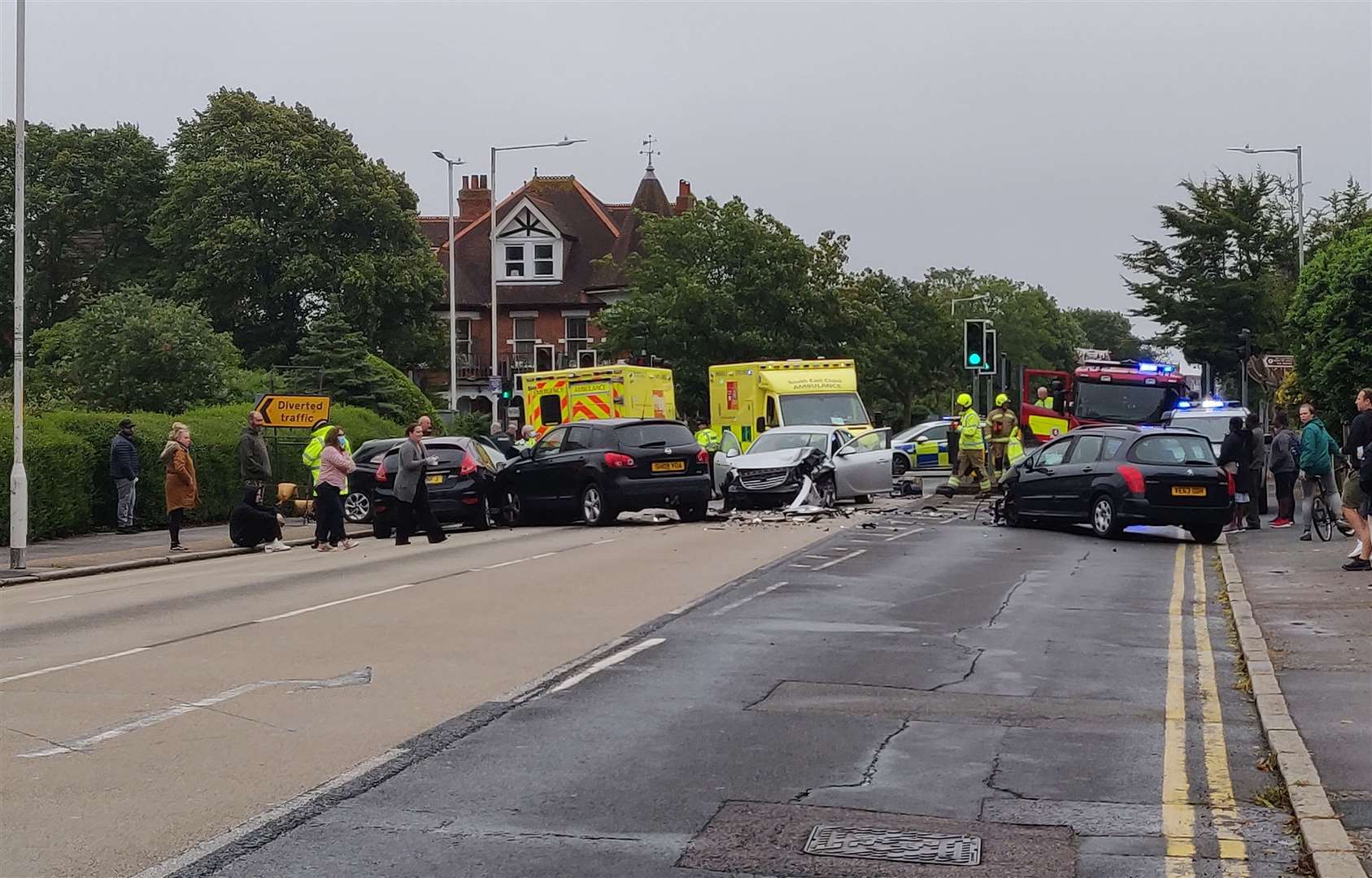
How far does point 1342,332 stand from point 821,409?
37.8 feet

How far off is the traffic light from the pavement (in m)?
7.55

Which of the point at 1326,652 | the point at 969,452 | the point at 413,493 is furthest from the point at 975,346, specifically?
the point at 1326,652

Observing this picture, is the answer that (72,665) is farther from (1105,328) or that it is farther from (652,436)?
(1105,328)

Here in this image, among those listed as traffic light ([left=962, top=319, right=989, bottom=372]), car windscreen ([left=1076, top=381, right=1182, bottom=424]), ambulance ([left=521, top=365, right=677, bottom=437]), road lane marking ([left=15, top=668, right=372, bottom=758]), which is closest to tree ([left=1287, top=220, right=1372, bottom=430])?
traffic light ([left=962, top=319, right=989, bottom=372])

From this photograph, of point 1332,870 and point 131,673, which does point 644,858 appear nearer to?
point 1332,870

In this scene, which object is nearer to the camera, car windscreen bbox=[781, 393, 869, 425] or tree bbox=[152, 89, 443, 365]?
car windscreen bbox=[781, 393, 869, 425]

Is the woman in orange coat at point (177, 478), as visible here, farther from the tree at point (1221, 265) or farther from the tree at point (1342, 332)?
the tree at point (1221, 265)

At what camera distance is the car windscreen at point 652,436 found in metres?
25.7

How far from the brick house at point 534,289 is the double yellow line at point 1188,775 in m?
55.1

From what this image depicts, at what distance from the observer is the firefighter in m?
30.5

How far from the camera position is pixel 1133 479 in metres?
21.4

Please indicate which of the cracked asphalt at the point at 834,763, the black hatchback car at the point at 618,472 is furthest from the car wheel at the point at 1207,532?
the cracked asphalt at the point at 834,763

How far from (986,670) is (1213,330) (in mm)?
47623

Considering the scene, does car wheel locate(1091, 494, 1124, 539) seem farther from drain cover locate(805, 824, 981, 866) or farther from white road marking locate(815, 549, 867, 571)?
drain cover locate(805, 824, 981, 866)
